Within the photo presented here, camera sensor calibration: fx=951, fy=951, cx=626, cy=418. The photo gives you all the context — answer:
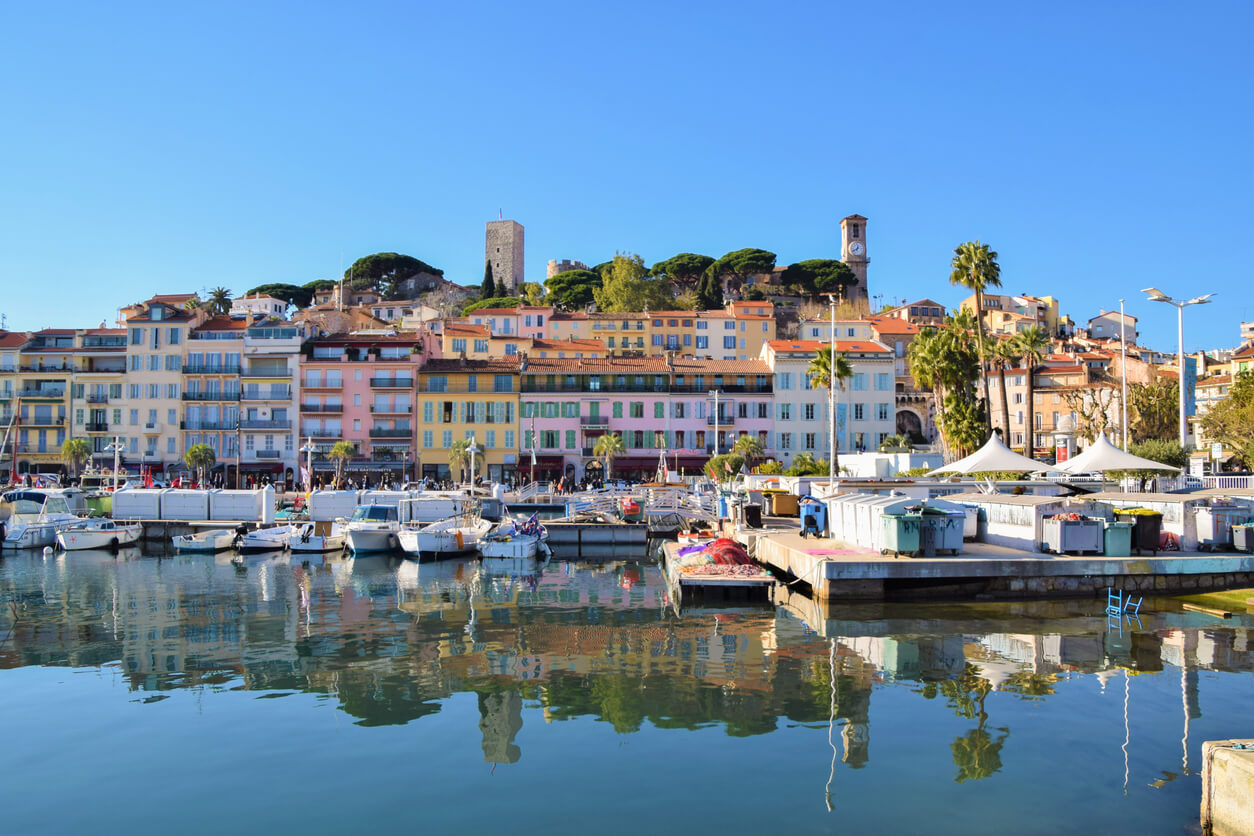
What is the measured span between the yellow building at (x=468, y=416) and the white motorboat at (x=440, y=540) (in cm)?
2696

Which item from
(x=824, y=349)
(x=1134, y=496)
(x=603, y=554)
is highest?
(x=824, y=349)

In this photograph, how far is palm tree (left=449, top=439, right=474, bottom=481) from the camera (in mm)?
67750

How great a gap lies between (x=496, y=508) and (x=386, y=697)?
109ft

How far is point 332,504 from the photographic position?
50.8m

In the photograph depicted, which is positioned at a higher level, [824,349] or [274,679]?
[824,349]

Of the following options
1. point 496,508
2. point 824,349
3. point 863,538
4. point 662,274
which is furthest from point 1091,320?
point 863,538

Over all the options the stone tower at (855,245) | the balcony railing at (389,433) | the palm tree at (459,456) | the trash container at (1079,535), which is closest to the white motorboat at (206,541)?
the palm tree at (459,456)

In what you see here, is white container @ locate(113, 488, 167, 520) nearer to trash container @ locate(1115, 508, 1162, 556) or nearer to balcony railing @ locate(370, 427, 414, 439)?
balcony railing @ locate(370, 427, 414, 439)

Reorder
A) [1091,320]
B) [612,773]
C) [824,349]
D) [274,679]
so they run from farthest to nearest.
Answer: [1091,320]
[824,349]
[274,679]
[612,773]

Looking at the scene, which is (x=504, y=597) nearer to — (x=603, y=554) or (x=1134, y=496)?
(x=603, y=554)

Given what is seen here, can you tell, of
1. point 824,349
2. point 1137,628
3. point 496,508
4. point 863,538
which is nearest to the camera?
point 1137,628

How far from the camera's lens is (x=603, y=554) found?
43188 mm

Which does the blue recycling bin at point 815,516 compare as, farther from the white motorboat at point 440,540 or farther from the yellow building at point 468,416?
the yellow building at point 468,416

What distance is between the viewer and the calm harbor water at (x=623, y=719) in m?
10.7
